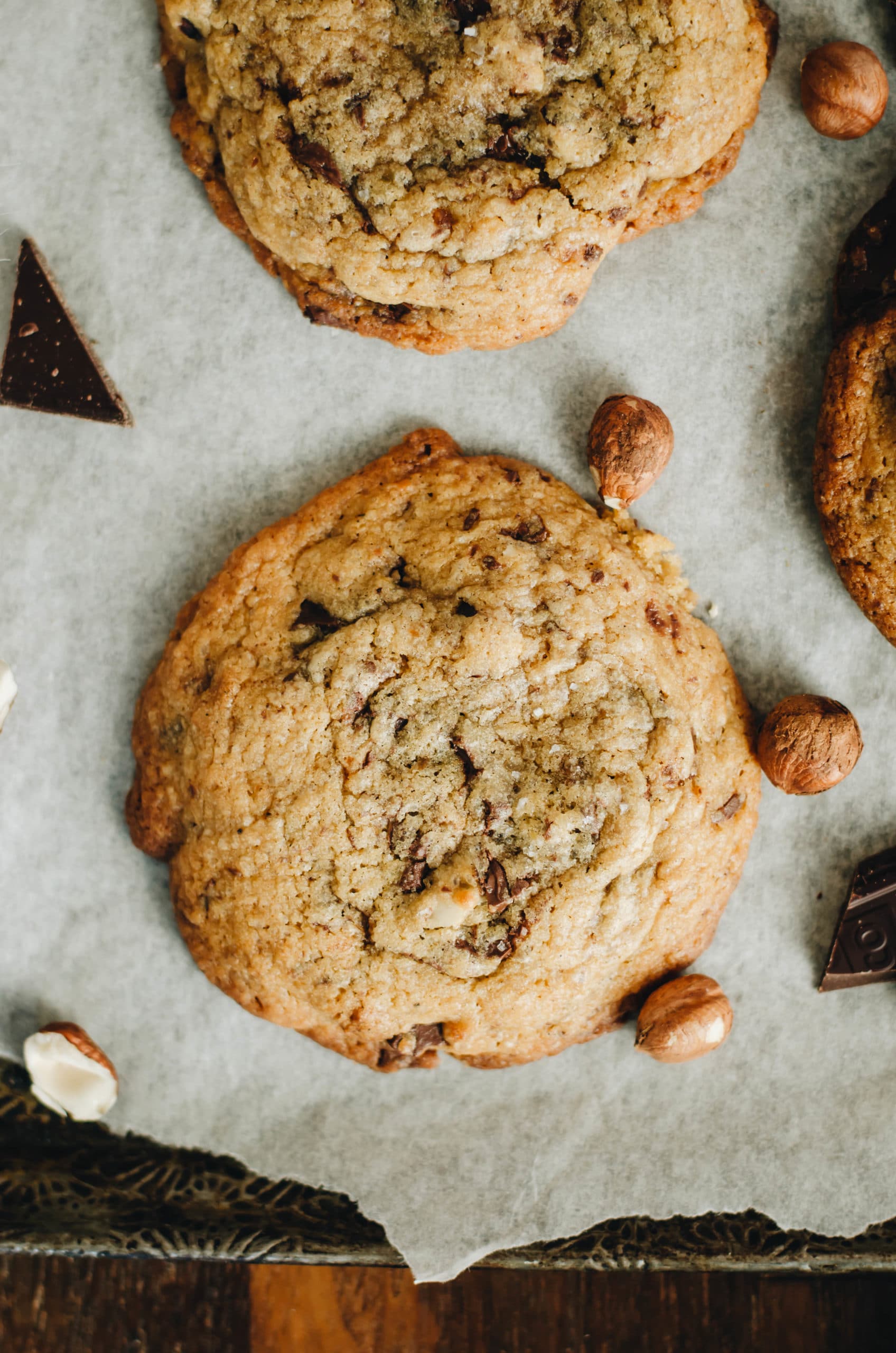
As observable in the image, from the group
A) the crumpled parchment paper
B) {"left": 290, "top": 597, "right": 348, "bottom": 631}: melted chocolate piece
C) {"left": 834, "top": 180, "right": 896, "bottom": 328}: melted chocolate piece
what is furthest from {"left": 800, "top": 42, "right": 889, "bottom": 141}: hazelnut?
{"left": 290, "top": 597, "right": 348, "bottom": 631}: melted chocolate piece

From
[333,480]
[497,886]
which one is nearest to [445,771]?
[497,886]

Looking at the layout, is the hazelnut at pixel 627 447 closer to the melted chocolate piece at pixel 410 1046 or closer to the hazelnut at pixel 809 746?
the hazelnut at pixel 809 746

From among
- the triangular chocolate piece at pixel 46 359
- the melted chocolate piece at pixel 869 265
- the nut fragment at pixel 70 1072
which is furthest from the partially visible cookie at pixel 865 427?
the nut fragment at pixel 70 1072

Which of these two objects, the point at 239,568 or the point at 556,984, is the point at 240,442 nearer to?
the point at 239,568

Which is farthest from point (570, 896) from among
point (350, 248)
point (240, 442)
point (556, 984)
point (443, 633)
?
point (350, 248)

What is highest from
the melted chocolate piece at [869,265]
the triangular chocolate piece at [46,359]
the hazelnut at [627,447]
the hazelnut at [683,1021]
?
the melted chocolate piece at [869,265]
